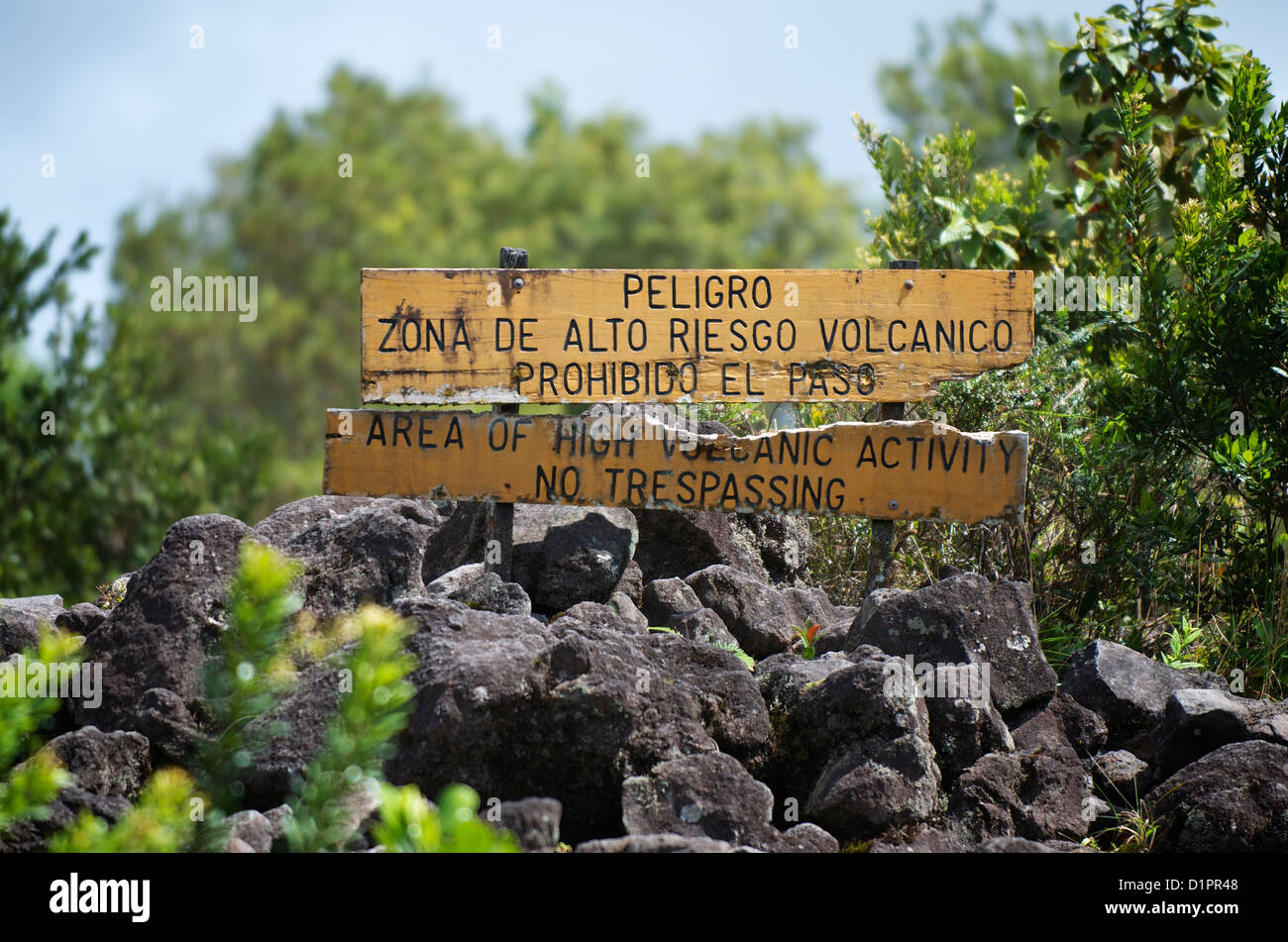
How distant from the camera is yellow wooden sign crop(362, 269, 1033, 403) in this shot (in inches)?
228

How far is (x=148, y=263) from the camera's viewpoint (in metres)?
29.3

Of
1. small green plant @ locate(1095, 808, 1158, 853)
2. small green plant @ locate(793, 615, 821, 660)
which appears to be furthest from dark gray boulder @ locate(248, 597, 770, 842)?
small green plant @ locate(1095, 808, 1158, 853)

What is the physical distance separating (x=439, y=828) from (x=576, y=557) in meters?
3.69

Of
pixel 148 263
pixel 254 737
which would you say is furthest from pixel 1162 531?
pixel 148 263

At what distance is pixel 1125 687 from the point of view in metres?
4.65

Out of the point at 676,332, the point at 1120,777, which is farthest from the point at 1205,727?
the point at 676,332

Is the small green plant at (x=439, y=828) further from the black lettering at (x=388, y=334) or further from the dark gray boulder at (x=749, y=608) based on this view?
the black lettering at (x=388, y=334)

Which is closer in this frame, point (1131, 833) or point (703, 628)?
point (1131, 833)

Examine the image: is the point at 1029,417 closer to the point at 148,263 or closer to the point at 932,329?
the point at 932,329

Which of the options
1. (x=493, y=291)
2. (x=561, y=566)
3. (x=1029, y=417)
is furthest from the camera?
(x=1029, y=417)

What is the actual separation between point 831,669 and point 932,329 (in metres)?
2.18

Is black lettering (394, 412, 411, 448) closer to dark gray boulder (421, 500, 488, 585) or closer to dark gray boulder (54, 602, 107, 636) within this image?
A: dark gray boulder (421, 500, 488, 585)

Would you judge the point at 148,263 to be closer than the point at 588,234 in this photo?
Yes
